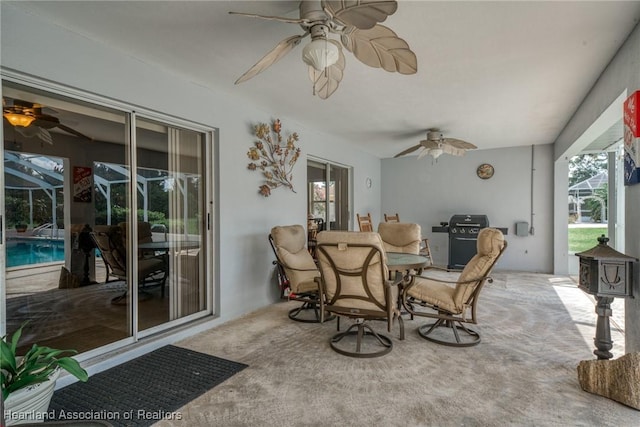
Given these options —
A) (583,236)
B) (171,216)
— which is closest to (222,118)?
(171,216)

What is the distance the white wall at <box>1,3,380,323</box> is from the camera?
218 cm

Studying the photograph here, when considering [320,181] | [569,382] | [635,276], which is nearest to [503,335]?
[569,382]

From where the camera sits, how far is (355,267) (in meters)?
2.66

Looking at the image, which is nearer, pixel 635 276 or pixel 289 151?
pixel 635 276

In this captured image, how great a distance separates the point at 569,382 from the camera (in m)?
2.30

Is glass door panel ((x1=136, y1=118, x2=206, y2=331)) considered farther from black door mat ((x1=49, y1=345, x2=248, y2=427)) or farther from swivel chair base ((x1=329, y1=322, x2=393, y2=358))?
swivel chair base ((x1=329, y1=322, x2=393, y2=358))

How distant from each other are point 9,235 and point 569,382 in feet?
13.0

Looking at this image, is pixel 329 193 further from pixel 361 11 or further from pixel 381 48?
pixel 361 11

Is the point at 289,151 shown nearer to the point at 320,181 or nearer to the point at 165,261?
the point at 320,181

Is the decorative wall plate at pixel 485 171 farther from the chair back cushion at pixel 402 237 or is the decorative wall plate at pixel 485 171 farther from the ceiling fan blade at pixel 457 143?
the chair back cushion at pixel 402 237

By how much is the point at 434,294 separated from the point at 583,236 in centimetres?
602

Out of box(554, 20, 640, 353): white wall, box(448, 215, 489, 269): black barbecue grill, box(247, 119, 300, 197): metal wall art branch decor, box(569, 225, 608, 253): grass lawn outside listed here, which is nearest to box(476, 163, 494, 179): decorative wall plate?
box(448, 215, 489, 269): black barbecue grill

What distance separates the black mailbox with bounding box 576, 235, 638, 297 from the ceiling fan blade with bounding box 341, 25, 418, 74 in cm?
183

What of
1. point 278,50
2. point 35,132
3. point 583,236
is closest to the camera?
point 278,50
